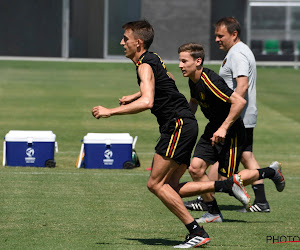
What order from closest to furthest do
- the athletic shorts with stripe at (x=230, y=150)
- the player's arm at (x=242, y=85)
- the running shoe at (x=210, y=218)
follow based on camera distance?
the athletic shorts with stripe at (x=230, y=150), the running shoe at (x=210, y=218), the player's arm at (x=242, y=85)

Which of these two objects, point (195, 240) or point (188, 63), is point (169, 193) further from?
point (188, 63)

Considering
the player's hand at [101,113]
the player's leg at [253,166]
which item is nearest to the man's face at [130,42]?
the player's hand at [101,113]

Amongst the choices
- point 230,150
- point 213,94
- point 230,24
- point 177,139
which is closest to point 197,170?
point 230,150

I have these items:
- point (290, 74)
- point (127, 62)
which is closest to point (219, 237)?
point (290, 74)

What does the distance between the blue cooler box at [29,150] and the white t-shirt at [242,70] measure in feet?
14.0

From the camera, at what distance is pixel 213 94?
8.24 metres

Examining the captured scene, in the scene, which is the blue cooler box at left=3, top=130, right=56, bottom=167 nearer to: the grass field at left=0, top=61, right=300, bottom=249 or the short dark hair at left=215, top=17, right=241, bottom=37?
the grass field at left=0, top=61, right=300, bottom=249

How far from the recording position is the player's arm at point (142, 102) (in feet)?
22.7

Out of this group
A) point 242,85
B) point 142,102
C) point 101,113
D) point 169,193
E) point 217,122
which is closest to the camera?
point 101,113

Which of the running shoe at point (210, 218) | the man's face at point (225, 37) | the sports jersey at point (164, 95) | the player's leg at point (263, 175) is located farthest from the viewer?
the man's face at point (225, 37)

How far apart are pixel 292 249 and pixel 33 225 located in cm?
268

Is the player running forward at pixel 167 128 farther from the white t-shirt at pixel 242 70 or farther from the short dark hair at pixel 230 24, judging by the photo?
the short dark hair at pixel 230 24

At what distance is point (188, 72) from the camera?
8.18m

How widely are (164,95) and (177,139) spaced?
1.38 ft
